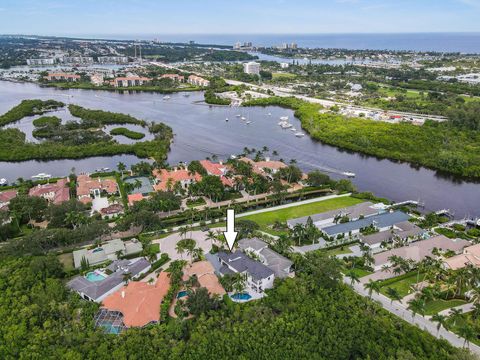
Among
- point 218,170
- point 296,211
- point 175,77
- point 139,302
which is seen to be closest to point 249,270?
point 139,302

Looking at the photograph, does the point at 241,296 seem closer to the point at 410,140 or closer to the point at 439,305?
the point at 439,305

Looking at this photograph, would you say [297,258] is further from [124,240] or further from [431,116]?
[431,116]

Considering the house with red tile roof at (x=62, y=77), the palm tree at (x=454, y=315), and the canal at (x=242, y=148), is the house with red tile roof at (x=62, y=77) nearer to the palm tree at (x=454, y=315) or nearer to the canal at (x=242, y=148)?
the canal at (x=242, y=148)

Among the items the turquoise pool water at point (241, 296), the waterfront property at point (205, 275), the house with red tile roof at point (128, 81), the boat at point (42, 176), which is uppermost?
the house with red tile roof at point (128, 81)

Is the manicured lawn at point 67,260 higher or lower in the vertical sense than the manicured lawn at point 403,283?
lower

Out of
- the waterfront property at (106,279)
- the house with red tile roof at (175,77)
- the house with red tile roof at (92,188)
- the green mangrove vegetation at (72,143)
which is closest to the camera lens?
the waterfront property at (106,279)

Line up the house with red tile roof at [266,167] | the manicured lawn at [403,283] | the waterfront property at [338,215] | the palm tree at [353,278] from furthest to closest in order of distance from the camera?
the house with red tile roof at [266,167] → the waterfront property at [338,215] → the manicured lawn at [403,283] → the palm tree at [353,278]

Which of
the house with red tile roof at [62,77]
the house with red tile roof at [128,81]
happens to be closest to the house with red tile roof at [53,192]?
the house with red tile roof at [128,81]

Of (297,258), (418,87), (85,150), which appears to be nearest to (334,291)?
(297,258)
